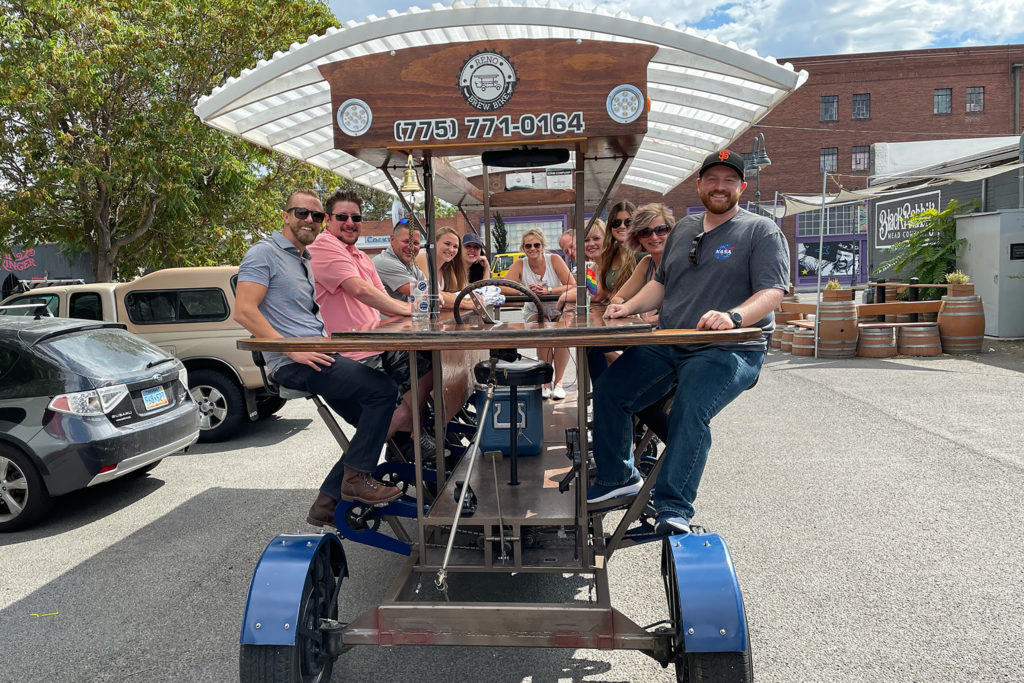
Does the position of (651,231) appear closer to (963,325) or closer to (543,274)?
(543,274)

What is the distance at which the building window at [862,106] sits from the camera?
4544 cm

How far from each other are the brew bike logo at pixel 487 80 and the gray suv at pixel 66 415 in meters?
4.07

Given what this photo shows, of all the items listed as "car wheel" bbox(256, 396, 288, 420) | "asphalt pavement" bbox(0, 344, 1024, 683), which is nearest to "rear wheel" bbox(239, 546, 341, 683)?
"asphalt pavement" bbox(0, 344, 1024, 683)

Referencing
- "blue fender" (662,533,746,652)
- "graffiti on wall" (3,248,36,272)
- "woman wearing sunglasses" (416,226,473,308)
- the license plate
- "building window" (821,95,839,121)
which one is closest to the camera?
"blue fender" (662,533,746,652)

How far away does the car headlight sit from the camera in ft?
17.8

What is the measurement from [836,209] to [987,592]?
43.1m

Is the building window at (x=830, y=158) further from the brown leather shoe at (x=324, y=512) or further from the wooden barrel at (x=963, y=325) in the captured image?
the brown leather shoe at (x=324, y=512)

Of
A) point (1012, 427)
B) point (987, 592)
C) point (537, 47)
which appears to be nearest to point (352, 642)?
point (537, 47)

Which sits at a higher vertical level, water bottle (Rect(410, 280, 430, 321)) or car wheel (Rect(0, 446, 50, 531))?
water bottle (Rect(410, 280, 430, 321))

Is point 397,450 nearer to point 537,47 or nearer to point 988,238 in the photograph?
point 537,47

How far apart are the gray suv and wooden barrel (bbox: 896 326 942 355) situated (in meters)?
12.0

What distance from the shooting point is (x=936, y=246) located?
16812mm

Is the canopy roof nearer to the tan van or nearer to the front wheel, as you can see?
the front wheel

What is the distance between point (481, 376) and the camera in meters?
3.73
